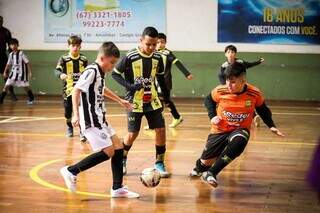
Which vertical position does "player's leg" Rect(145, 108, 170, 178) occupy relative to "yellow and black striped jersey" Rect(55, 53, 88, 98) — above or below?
below

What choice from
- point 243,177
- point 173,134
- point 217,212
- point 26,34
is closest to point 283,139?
point 173,134

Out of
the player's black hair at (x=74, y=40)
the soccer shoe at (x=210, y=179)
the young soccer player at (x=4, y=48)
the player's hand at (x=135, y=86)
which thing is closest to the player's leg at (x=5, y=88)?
the young soccer player at (x=4, y=48)

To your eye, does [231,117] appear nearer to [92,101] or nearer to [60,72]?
[92,101]

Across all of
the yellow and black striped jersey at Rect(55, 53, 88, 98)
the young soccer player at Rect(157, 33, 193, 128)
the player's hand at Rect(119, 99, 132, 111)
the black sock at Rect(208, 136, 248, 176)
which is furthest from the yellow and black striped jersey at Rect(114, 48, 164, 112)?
the young soccer player at Rect(157, 33, 193, 128)

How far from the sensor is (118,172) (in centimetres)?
605

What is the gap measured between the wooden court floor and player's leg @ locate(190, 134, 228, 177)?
0.22 metres

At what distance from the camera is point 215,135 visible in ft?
21.7

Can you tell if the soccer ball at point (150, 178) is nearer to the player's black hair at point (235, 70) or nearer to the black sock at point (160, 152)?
the black sock at point (160, 152)

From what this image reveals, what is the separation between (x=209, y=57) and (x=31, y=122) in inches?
237

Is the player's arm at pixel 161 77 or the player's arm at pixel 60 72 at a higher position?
the player's arm at pixel 161 77

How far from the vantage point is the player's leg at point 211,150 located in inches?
258

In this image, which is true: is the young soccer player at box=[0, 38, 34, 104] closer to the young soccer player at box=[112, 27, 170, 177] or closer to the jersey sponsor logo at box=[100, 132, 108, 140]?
the young soccer player at box=[112, 27, 170, 177]

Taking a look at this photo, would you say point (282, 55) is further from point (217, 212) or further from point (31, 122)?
point (217, 212)

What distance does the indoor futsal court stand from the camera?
594cm
